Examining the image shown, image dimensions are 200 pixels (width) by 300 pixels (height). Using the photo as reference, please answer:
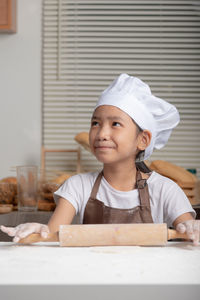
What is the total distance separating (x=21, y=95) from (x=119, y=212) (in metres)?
1.91

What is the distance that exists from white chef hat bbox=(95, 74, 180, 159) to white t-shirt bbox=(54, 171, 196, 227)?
118mm

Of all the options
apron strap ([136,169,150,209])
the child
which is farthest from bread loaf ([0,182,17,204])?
apron strap ([136,169,150,209])

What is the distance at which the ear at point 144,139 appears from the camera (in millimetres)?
1229

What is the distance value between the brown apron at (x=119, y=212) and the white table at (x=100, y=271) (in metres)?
0.43

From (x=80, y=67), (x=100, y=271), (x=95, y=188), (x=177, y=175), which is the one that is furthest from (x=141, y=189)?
(x=80, y=67)

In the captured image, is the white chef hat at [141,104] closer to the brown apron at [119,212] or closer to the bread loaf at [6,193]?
the brown apron at [119,212]

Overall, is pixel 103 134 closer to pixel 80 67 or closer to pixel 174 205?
pixel 174 205

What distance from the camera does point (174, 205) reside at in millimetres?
1182

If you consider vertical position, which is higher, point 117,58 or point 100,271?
point 117,58

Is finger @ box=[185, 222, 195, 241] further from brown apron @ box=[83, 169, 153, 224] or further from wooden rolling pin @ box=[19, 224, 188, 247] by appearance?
brown apron @ box=[83, 169, 153, 224]

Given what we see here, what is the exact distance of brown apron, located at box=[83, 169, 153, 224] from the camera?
46.4 inches

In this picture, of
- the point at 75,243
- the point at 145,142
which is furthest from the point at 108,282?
the point at 145,142
